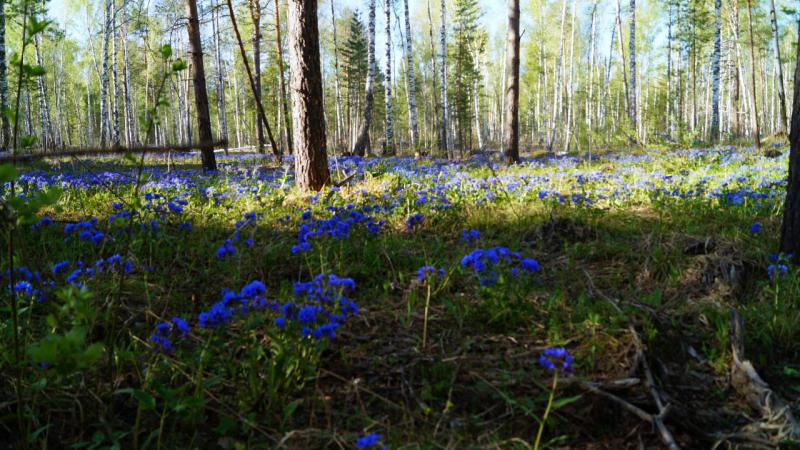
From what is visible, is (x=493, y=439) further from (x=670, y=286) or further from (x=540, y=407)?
(x=670, y=286)

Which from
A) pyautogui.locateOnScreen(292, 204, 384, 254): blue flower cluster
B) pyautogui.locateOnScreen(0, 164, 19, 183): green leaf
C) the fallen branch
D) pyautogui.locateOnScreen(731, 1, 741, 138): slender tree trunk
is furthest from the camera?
pyautogui.locateOnScreen(731, 1, 741, 138): slender tree trunk

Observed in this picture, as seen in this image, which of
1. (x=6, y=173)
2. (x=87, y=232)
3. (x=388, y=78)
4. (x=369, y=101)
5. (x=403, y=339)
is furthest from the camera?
(x=388, y=78)

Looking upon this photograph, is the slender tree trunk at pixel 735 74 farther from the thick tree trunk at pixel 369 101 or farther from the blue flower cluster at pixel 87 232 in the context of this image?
the blue flower cluster at pixel 87 232

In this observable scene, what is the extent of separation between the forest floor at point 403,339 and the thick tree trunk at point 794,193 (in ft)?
0.58

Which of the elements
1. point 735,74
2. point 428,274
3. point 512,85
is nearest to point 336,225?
point 428,274

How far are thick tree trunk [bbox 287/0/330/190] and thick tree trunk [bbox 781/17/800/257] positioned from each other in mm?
4841

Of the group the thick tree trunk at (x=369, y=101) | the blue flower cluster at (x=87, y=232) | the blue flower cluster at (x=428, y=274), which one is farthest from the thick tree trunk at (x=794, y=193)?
the thick tree trunk at (x=369, y=101)

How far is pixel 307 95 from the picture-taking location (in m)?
6.11

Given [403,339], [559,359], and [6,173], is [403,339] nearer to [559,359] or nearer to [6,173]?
[559,359]

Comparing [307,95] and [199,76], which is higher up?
[199,76]

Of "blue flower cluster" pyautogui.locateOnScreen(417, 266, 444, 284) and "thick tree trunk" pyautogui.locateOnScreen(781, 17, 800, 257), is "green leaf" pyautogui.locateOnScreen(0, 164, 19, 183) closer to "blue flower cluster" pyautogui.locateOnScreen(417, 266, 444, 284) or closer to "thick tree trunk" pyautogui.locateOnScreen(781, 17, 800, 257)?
"blue flower cluster" pyautogui.locateOnScreen(417, 266, 444, 284)

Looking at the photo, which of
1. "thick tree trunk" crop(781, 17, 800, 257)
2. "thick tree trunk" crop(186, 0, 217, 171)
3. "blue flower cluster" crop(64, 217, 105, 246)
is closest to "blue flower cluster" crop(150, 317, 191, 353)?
"blue flower cluster" crop(64, 217, 105, 246)

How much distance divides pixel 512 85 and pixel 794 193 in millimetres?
9126

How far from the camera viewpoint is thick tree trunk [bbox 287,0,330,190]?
602cm
